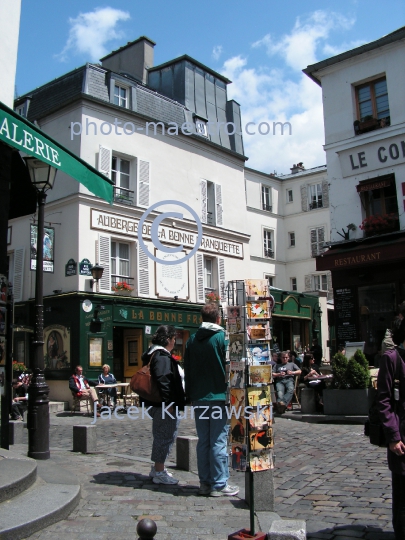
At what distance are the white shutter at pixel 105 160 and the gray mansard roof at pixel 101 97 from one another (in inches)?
67.0

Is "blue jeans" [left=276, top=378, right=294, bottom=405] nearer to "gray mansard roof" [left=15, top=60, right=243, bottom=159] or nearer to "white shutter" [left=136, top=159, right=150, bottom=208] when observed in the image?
"white shutter" [left=136, top=159, right=150, bottom=208]

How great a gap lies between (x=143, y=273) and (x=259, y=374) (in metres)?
15.1

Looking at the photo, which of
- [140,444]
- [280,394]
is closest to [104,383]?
[280,394]

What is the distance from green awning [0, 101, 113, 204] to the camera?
5.41m

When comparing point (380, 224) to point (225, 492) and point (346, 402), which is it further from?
point (225, 492)

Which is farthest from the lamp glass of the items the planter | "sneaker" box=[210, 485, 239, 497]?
the planter

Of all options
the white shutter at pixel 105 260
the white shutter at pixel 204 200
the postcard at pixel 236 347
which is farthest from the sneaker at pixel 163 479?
the white shutter at pixel 204 200

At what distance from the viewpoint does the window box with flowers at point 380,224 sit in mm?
15367

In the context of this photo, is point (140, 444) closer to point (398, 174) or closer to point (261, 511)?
point (261, 511)

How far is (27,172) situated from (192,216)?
1388cm

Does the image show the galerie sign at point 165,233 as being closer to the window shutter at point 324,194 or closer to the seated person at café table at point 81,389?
the seated person at café table at point 81,389

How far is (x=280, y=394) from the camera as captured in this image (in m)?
11.7

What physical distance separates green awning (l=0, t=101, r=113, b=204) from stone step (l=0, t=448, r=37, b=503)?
3037 millimetres

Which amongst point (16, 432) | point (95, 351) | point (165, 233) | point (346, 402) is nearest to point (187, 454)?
point (16, 432)
